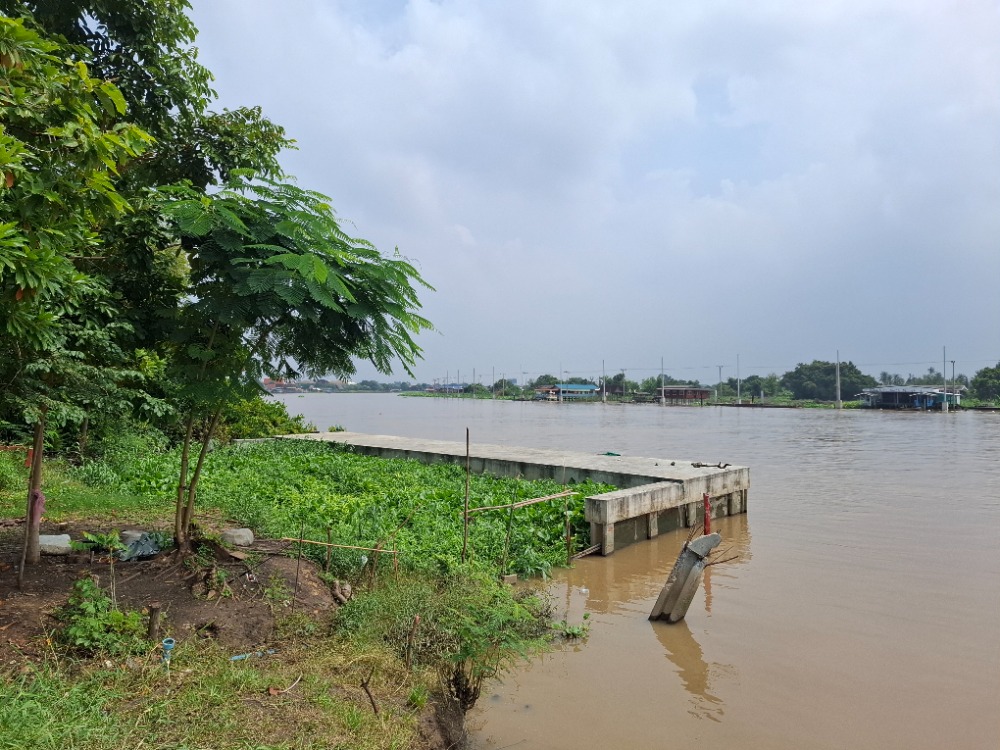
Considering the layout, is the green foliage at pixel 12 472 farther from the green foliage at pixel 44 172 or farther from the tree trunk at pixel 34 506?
the green foliage at pixel 44 172

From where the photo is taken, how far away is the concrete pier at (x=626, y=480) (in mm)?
10445

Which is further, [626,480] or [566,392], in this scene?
[566,392]

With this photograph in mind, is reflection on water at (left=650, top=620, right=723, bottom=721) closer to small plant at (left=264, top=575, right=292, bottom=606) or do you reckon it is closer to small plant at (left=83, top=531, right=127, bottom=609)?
small plant at (left=264, top=575, right=292, bottom=606)

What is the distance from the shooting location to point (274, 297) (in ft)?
16.4

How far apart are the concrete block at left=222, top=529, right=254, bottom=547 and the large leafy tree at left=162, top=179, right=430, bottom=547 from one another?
109 cm

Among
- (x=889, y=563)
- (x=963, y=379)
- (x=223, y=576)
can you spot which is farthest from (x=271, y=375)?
(x=963, y=379)

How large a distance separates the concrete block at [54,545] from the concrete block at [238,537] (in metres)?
1.37

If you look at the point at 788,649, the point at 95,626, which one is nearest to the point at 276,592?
the point at 95,626

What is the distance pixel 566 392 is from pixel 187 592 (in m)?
123

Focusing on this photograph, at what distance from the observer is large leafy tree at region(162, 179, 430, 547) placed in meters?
4.88

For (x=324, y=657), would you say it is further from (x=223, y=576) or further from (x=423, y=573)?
(x=423, y=573)

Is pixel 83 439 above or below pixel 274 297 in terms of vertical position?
below

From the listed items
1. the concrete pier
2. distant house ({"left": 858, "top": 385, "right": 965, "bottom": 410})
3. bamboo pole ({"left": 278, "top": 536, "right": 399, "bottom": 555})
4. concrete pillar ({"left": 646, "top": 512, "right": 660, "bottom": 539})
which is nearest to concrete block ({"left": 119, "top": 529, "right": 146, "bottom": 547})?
bamboo pole ({"left": 278, "top": 536, "right": 399, "bottom": 555})

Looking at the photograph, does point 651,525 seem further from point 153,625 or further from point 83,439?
point 83,439
